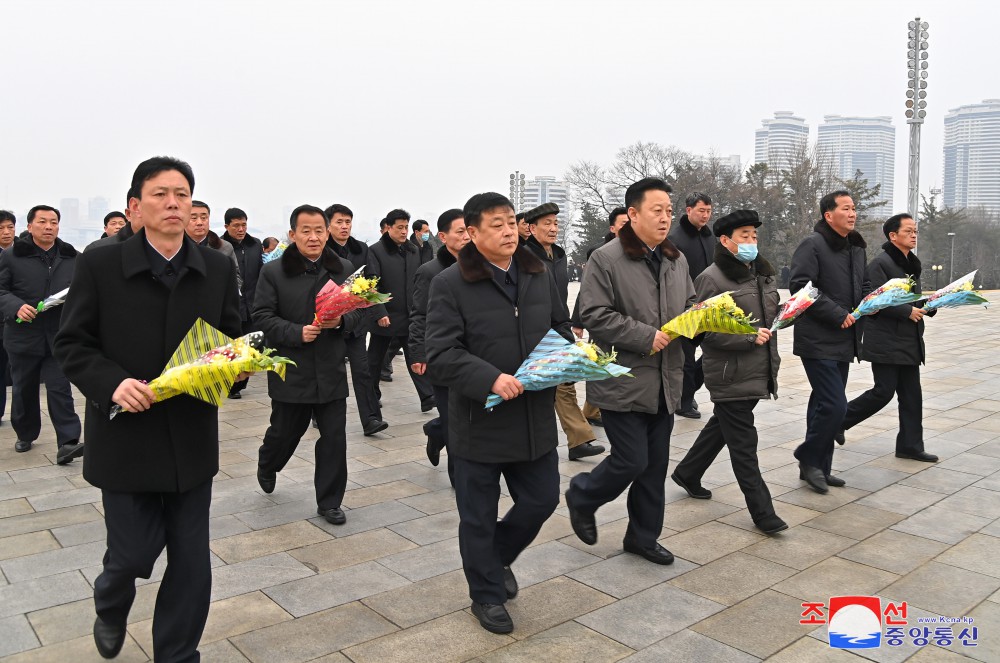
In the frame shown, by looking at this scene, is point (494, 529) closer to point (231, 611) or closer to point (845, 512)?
point (231, 611)

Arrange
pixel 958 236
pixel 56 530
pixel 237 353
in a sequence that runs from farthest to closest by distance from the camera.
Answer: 1. pixel 958 236
2. pixel 56 530
3. pixel 237 353

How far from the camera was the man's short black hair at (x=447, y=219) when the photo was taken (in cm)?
620

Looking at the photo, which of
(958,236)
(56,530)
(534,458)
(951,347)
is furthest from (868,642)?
(958,236)

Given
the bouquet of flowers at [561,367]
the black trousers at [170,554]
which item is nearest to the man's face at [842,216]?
the bouquet of flowers at [561,367]

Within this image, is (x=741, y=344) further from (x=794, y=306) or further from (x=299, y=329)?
(x=299, y=329)

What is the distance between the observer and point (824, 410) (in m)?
5.82

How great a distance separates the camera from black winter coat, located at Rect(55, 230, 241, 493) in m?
3.06

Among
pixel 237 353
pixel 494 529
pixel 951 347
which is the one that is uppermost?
pixel 237 353

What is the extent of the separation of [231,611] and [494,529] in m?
1.30

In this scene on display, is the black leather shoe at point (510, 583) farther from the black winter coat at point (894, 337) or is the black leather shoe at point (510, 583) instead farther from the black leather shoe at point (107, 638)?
the black winter coat at point (894, 337)

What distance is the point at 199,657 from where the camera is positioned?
3.23 metres

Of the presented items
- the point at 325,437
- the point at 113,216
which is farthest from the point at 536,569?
the point at 113,216

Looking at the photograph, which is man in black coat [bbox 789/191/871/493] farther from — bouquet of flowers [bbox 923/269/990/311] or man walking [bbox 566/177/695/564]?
man walking [bbox 566/177/695/564]

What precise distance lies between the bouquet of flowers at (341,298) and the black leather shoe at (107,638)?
2.20 metres
